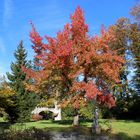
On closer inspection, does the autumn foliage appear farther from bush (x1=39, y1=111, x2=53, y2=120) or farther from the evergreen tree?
bush (x1=39, y1=111, x2=53, y2=120)

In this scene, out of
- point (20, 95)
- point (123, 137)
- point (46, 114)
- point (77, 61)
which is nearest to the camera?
point (123, 137)

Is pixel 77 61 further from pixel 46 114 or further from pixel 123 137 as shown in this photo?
pixel 46 114

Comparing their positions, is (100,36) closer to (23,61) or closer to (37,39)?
(37,39)

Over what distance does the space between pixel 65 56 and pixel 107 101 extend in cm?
606

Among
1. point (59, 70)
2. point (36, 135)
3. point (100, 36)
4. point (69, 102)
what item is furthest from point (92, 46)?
point (36, 135)

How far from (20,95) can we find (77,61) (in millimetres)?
19872

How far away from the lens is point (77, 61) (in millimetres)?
28859

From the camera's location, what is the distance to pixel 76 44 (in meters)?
29.3

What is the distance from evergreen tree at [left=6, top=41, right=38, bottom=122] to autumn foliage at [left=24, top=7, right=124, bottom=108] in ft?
51.6

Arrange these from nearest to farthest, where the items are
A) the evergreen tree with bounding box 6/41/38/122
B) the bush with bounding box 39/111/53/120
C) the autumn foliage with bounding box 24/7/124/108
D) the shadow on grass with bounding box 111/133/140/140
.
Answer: the shadow on grass with bounding box 111/133/140/140 < the autumn foliage with bounding box 24/7/124/108 < the evergreen tree with bounding box 6/41/38/122 < the bush with bounding box 39/111/53/120

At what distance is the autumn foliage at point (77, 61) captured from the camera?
2806 centimetres

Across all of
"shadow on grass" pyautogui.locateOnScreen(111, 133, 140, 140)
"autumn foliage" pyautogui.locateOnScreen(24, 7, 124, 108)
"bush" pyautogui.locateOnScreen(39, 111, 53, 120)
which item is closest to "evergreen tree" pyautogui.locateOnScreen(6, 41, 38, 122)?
"bush" pyautogui.locateOnScreen(39, 111, 53, 120)

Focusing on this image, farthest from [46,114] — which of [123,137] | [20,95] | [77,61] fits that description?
[123,137]

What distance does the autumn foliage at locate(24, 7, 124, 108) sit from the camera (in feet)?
92.1
